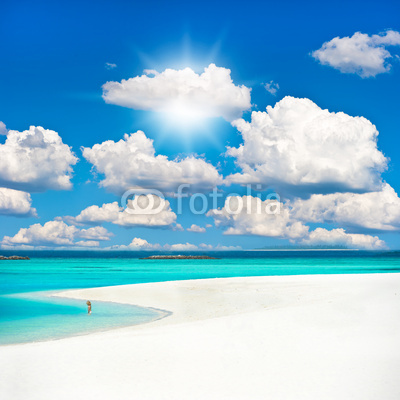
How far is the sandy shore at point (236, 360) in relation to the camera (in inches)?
496

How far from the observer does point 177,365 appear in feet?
48.9

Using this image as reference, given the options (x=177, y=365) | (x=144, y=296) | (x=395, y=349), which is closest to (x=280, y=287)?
(x=144, y=296)

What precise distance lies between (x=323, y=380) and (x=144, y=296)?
2837 cm

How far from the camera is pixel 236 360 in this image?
1532cm

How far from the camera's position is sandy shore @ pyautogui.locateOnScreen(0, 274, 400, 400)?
12.6 metres

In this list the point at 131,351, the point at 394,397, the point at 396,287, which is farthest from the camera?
the point at 396,287

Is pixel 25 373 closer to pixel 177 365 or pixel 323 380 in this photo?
pixel 177 365

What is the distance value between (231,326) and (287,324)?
237 centimetres

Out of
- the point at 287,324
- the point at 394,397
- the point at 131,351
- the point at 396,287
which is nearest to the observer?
the point at 394,397

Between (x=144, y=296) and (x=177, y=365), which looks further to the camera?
(x=144, y=296)

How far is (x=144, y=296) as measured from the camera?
40.2m

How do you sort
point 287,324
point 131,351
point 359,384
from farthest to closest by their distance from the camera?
point 287,324, point 131,351, point 359,384

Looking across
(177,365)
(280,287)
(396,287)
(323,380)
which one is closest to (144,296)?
(280,287)

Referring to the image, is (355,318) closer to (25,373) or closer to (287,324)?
(287,324)
